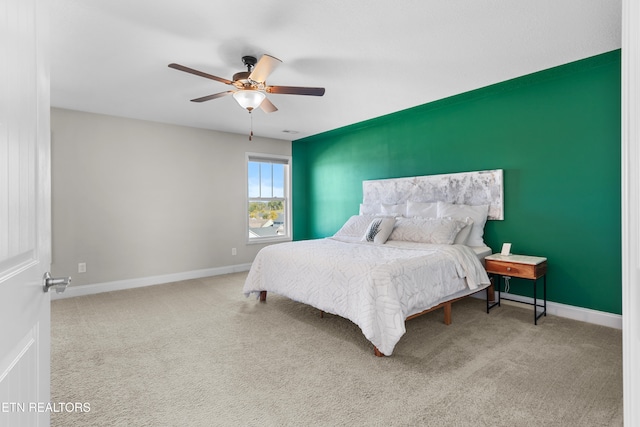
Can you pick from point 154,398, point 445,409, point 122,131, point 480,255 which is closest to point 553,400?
point 445,409

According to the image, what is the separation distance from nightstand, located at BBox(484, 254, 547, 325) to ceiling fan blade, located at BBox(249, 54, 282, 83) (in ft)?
9.25

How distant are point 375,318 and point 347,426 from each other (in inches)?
33.9

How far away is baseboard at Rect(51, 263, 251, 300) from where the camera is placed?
4211mm

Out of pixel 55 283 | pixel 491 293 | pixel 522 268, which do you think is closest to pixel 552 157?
pixel 522 268

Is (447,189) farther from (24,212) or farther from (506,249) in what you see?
(24,212)

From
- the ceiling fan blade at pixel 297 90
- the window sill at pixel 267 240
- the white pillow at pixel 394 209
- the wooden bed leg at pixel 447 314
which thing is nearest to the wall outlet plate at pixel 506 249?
the wooden bed leg at pixel 447 314

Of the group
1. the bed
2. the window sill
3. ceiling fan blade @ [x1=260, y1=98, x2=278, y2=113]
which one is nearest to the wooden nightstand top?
the bed

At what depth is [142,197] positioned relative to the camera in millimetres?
4758

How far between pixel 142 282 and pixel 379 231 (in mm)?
3524

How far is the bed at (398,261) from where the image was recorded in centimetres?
248

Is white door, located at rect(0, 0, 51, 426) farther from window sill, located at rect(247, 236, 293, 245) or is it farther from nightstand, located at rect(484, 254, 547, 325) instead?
window sill, located at rect(247, 236, 293, 245)

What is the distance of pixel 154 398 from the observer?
1.97 m
